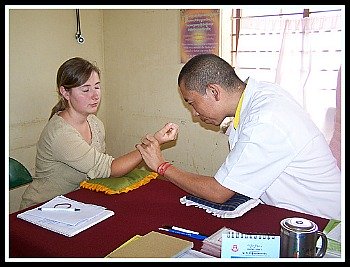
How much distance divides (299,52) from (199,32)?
0.64 m

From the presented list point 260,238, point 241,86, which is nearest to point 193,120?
point 241,86

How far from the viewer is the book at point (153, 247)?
1.09 m

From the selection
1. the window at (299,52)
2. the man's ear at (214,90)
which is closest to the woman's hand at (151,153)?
the man's ear at (214,90)

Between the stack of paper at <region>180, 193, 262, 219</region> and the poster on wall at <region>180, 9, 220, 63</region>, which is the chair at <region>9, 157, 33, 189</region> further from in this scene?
the poster on wall at <region>180, 9, 220, 63</region>

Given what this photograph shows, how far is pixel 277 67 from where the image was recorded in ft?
7.68

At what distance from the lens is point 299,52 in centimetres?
226

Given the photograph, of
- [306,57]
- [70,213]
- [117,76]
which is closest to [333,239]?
[70,213]

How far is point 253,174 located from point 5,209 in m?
0.79

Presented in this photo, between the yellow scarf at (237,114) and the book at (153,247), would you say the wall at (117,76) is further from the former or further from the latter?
the book at (153,247)

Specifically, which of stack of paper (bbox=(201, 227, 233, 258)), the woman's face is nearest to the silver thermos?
stack of paper (bbox=(201, 227, 233, 258))

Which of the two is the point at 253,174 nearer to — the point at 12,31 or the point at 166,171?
Result: the point at 166,171

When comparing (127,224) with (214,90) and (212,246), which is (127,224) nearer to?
(212,246)

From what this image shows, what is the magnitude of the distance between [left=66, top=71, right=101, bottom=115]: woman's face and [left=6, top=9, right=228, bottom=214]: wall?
0.62 metres

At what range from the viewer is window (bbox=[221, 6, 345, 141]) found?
2180mm
